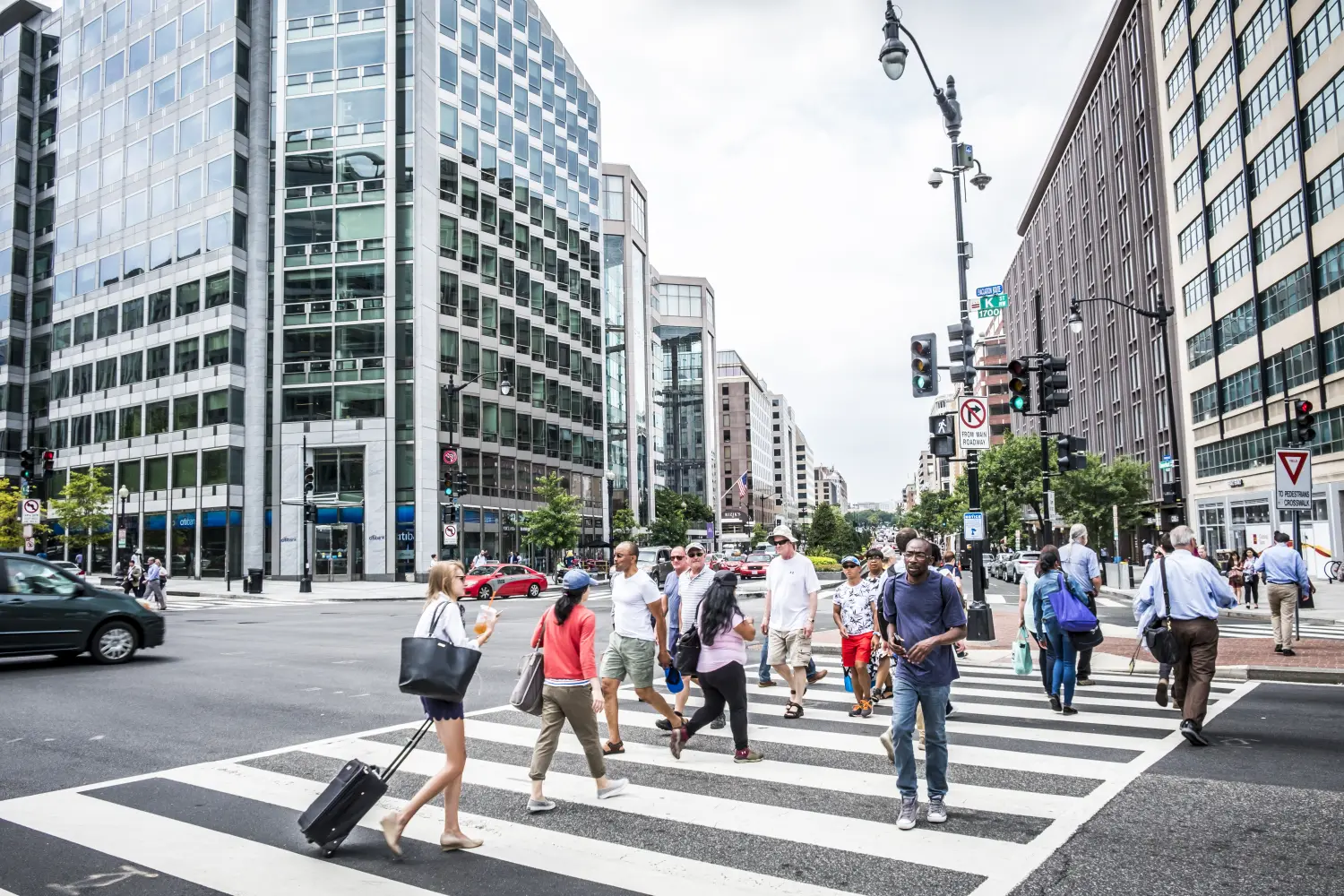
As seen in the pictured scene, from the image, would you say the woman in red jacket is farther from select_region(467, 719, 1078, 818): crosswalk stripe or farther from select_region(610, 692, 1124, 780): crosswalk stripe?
select_region(610, 692, 1124, 780): crosswalk stripe

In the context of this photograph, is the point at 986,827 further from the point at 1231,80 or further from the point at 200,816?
the point at 1231,80

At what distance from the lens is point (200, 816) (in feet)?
20.7

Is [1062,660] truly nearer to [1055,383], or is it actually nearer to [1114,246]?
[1055,383]

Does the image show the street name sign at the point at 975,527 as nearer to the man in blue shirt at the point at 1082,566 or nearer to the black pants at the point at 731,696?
the man in blue shirt at the point at 1082,566

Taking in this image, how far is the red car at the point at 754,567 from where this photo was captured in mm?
46719

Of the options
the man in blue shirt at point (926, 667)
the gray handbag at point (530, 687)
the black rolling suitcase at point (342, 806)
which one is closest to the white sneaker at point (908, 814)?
the man in blue shirt at point (926, 667)

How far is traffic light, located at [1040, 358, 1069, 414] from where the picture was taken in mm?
18797

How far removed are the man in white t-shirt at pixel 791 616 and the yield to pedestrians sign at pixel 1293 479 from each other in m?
10.3

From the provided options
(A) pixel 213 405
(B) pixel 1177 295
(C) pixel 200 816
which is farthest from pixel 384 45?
(C) pixel 200 816

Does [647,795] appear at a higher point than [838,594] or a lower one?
lower

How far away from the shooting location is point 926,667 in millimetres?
6082

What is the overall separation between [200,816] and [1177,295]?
58228 millimetres

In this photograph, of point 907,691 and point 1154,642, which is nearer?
point 907,691

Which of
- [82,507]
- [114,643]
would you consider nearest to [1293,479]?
[114,643]
